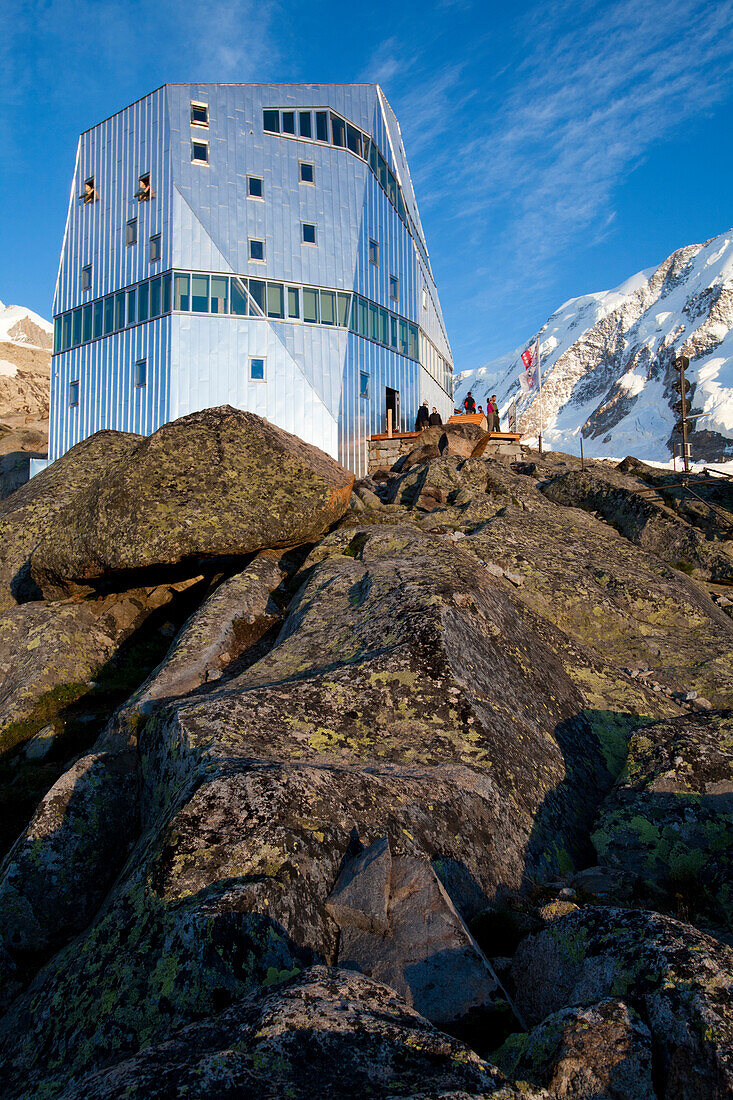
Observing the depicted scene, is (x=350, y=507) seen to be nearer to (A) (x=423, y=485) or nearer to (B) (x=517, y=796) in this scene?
(A) (x=423, y=485)

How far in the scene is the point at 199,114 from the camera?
33.7m

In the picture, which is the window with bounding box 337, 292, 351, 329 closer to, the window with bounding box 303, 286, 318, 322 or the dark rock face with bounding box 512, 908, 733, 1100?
the window with bounding box 303, 286, 318, 322

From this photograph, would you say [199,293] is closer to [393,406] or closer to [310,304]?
[310,304]

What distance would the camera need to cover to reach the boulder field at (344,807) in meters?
2.94

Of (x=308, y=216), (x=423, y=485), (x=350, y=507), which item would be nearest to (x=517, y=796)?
(x=350, y=507)

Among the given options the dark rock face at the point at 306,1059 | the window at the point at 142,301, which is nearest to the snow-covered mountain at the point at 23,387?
the window at the point at 142,301

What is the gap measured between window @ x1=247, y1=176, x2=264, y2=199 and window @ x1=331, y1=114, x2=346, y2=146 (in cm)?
472

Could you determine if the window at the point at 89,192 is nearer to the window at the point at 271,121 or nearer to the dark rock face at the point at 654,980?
the window at the point at 271,121

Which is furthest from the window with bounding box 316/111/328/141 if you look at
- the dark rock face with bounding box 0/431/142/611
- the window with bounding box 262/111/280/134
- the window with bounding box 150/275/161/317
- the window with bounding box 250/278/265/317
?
the dark rock face with bounding box 0/431/142/611

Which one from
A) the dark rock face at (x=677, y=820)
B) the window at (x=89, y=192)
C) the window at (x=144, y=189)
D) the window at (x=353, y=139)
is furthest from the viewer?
the window at (x=89, y=192)

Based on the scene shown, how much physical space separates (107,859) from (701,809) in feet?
16.1

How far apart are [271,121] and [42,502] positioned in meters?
28.9

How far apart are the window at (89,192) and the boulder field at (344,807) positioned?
30.8 metres

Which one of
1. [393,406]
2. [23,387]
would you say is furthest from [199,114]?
[23,387]
